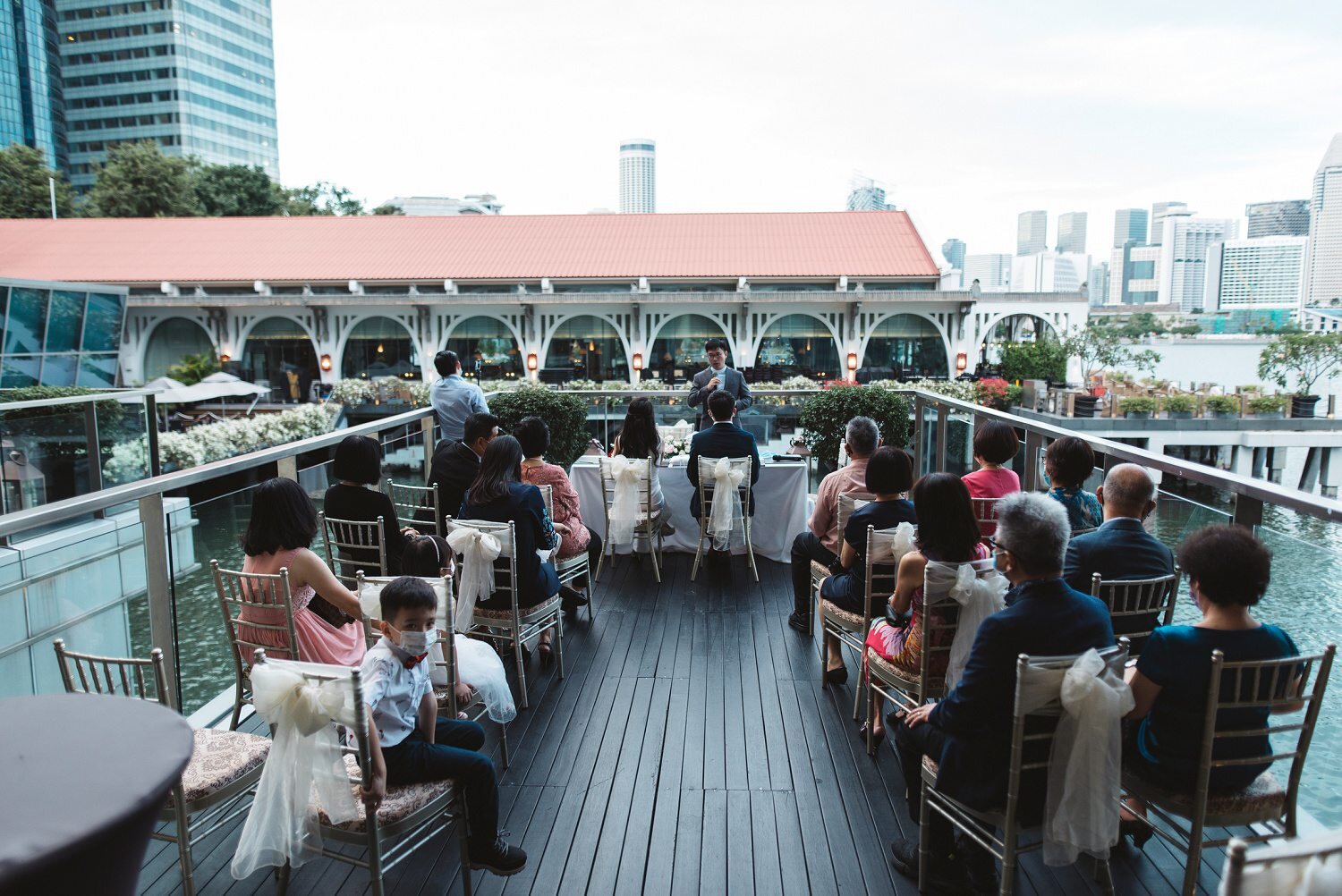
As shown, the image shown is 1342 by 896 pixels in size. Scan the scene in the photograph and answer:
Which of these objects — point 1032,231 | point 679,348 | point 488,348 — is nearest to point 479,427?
point 679,348

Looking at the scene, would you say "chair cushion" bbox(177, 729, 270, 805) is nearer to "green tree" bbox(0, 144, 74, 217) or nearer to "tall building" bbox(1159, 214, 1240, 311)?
"green tree" bbox(0, 144, 74, 217)

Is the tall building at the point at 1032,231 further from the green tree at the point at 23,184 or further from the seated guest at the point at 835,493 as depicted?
the seated guest at the point at 835,493

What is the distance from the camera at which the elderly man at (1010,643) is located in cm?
201

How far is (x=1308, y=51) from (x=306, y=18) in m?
97.0

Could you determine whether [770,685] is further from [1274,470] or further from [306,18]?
[306,18]

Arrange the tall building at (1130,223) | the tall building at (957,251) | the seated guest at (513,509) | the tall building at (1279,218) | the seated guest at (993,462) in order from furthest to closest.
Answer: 1. the tall building at (1130,223)
2. the tall building at (1279,218)
3. the tall building at (957,251)
4. the seated guest at (993,462)
5. the seated guest at (513,509)

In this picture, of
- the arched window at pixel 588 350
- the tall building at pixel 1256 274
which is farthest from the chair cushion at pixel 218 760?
the tall building at pixel 1256 274

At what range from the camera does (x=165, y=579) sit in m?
3.09

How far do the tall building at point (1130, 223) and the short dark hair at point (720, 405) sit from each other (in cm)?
16137

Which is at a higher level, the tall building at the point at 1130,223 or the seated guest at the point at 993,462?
the tall building at the point at 1130,223

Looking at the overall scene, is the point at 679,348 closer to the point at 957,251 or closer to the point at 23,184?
the point at 23,184

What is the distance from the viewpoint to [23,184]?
38406 millimetres

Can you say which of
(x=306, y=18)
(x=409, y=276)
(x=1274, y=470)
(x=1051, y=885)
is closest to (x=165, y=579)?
(x=1051, y=885)

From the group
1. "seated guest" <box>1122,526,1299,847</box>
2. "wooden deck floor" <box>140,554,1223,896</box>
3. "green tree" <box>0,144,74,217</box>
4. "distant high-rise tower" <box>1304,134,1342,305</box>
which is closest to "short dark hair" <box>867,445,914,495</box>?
"wooden deck floor" <box>140,554,1223,896</box>
